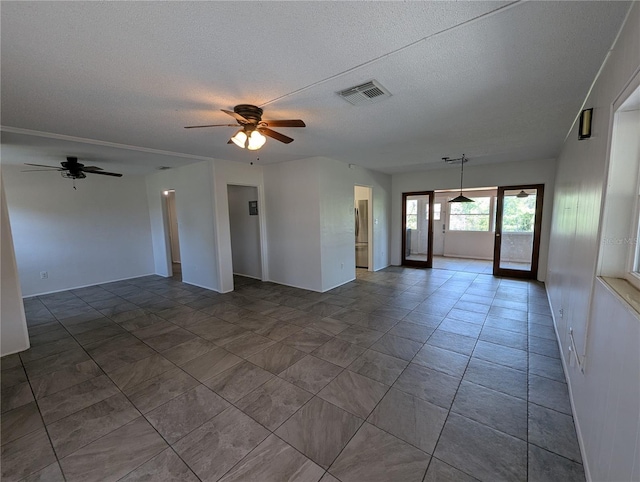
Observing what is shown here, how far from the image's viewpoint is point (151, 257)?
6.78 m

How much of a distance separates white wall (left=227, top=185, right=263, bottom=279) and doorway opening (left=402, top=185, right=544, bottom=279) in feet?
13.4

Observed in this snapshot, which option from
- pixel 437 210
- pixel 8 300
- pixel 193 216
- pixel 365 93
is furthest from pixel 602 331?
pixel 437 210

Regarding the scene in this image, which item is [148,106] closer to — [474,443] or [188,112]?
[188,112]

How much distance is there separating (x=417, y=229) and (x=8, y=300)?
8.10m

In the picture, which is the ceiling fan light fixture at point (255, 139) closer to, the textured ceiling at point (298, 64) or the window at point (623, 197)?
the textured ceiling at point (298, 64)

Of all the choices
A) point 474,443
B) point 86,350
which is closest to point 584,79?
point 474,443

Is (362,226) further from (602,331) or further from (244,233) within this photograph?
(602,331)

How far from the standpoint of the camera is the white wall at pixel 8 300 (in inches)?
115

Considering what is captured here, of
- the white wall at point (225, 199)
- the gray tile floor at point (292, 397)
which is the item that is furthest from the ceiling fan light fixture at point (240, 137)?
the white wall at point (225, 199)

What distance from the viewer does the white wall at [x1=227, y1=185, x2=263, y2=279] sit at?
6020 mm

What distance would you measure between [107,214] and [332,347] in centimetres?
623

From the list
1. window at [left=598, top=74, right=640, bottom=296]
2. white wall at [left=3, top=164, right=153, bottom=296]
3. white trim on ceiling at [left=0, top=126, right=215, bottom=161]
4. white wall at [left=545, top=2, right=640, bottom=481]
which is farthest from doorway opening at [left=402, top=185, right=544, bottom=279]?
white wall at [left=3, top=164, right=153, bottom=296]

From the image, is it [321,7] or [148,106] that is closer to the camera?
[321,7]

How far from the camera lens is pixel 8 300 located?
299 centimetres
